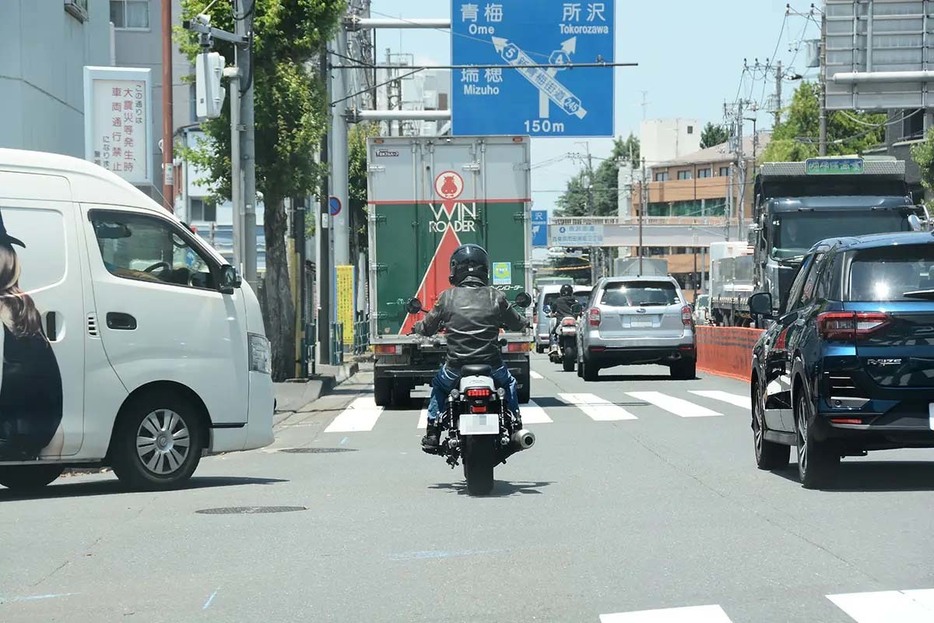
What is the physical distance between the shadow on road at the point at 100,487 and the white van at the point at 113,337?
0.58 feet

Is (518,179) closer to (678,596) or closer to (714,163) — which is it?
(678,596)

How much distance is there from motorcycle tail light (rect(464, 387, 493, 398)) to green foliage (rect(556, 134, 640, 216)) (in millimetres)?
132076

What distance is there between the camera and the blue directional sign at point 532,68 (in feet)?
101

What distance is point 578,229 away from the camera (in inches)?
3585

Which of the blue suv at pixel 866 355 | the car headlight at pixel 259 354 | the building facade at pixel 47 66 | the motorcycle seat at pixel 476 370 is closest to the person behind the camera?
the blue suv at pixel 866 355

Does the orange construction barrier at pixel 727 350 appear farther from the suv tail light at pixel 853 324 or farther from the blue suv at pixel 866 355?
the suv tail light at pixel 853 324

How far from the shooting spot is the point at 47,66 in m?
22.2

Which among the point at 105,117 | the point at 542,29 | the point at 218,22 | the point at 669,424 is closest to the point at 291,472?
the point at 669,424

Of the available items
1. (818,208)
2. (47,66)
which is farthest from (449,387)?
(818,208)

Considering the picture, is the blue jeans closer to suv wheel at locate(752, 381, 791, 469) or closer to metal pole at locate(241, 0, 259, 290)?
suv wheel at locate(752, 381, 791, 469)

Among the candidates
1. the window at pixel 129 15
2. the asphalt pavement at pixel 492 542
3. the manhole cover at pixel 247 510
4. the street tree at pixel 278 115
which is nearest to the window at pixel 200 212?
the window at pixel 129 15

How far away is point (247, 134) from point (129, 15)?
3059cm

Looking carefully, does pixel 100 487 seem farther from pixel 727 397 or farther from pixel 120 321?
pixel 727 397

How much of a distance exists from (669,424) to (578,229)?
73077mm
